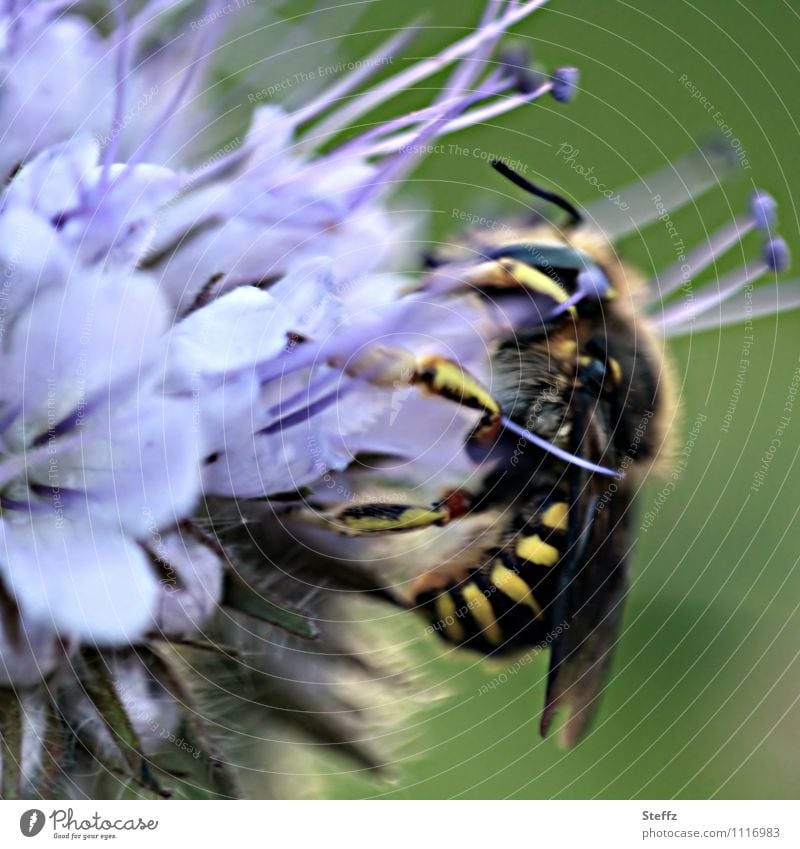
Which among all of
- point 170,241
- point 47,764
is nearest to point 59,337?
point 170,241

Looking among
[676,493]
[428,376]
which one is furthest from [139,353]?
[676,493]

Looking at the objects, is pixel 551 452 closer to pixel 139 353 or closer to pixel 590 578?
pixel 590 578

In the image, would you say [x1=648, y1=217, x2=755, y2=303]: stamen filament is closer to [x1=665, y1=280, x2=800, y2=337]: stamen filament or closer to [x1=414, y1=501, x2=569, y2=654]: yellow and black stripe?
[x1=665, y1=280, x2=800, y2=337]: stamen filament

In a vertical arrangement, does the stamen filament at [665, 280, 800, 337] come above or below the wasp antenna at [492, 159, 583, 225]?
below

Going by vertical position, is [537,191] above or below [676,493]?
above

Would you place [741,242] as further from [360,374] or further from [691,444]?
[360,374]

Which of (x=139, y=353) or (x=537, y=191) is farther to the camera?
(x=537, y=191)

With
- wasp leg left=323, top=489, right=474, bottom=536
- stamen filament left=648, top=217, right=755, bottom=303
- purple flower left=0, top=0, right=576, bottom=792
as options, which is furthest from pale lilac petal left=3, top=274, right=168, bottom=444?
stamen filament left=648, top=217, right=755, bottom=303
